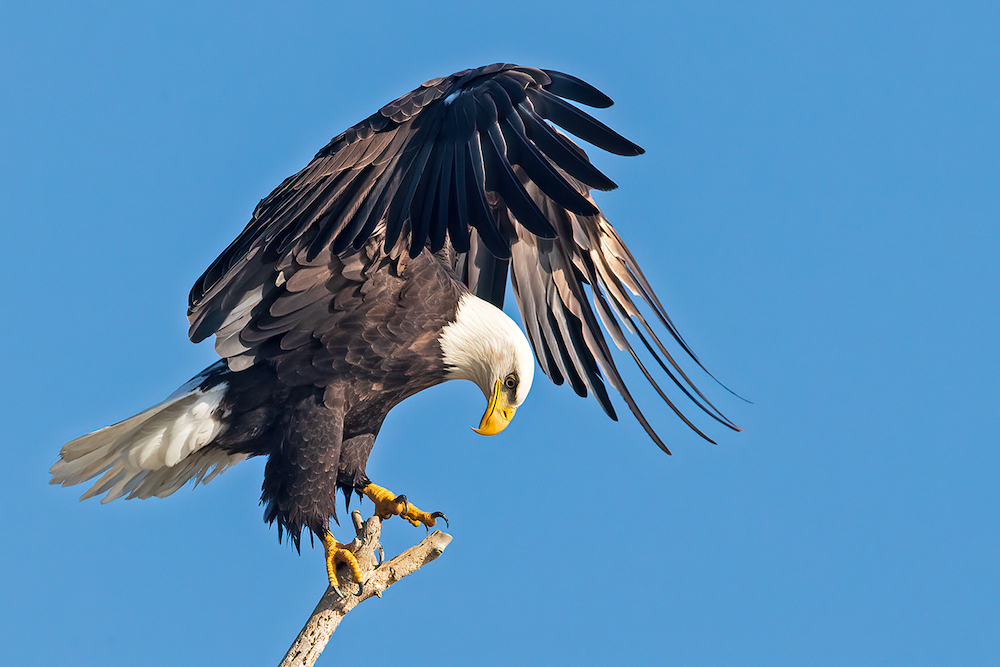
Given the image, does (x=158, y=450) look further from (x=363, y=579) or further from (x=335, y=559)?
(x=363, y=579)

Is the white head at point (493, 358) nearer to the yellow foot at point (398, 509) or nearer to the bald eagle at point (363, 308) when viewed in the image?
the bald eagle at point (363, 308)

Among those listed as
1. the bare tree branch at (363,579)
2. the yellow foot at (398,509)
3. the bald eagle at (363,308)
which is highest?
the bald eagle at (363,308)

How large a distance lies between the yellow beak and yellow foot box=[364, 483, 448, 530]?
0.44 meters

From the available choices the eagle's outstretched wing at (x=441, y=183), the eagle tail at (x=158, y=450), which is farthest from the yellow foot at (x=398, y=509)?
the eagle's outstretched wing at (x=441, y=183)

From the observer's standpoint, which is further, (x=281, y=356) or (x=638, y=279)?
(x=638, y=279)

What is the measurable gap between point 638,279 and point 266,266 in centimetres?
167

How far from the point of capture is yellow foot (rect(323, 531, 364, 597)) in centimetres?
326

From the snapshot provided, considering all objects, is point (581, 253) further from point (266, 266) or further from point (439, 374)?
point (266, 266)

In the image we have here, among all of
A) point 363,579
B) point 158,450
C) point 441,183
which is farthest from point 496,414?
point 158,450

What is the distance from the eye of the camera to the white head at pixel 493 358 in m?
3.43

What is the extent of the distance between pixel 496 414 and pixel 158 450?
1268 millimetres

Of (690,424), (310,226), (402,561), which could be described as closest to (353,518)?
(402,561)

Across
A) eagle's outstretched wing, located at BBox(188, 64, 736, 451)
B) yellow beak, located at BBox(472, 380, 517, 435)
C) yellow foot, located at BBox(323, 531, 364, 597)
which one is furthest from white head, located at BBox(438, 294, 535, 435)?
yellow foot, located at BBox(323, 531, 364, 597)

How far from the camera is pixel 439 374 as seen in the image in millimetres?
3506
